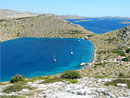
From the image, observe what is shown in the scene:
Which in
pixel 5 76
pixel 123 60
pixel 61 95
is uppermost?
pixel 61 95

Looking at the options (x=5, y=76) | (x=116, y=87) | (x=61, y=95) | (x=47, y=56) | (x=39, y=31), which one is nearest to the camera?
(x=61, y=95)

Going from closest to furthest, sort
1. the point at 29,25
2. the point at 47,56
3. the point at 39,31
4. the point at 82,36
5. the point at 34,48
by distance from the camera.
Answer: the point at 47,56, the point at 34,48, the point at 82,36, the point at 39,31, the point at 29,25

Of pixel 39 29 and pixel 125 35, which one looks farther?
pixel 39 29

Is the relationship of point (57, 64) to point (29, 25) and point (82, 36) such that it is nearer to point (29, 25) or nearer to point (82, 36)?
point (82, 36)

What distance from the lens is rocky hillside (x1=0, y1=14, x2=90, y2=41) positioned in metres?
134

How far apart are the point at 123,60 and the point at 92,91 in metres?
44.2

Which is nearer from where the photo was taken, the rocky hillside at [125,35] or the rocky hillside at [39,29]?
the rocky hillside at [125,35]

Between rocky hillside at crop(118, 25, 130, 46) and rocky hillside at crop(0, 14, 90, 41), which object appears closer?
rocky hillside at crop(118, 25, 130, 46)

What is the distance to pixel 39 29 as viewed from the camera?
146 metres

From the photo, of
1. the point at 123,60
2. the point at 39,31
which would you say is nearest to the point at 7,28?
the point at 39,31

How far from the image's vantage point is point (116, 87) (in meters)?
18.8

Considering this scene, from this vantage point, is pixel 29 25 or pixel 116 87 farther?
pixel 29 25

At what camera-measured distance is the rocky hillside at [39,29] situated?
439 ft

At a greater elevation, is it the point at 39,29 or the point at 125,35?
the point at 39,29
